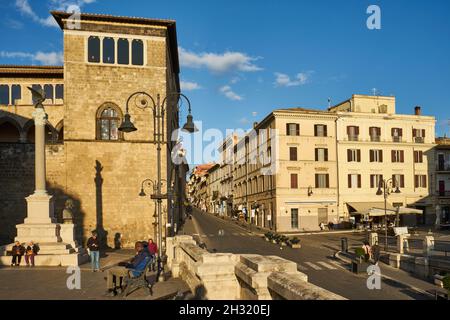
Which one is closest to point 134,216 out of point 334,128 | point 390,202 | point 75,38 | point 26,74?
point 75,38

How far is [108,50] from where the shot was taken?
98.9ft

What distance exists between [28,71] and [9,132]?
20.4 feet

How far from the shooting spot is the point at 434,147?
51250mm

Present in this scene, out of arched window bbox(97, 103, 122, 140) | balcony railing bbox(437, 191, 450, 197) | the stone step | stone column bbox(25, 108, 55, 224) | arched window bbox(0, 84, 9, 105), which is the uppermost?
arched window bbox(0, 84, 9, 105)

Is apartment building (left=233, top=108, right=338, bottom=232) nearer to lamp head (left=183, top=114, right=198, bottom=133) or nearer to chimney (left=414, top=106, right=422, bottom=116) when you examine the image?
chimney (left=414, top=106, right=422, bottom=116)

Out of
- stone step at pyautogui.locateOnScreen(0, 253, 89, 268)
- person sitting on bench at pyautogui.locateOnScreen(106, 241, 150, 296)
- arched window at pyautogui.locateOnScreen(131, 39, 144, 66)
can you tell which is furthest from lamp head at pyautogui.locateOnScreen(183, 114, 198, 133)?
arched window at pyautogui.locateOnScreen(131, 39, 144, 66)

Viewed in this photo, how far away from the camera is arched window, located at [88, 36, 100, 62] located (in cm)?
2977

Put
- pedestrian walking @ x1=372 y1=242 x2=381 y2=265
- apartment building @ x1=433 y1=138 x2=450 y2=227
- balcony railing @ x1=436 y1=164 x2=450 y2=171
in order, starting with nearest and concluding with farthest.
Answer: pedestrian walking @ x1=372 y1=242 x2=381 y2=265
apartment building @ x1=433 y1=138 x2=450 y2=227
balcony railing @ x1=436 y1=164 x2=450 y2=171

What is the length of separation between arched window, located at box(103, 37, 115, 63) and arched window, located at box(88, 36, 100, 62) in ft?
1.40

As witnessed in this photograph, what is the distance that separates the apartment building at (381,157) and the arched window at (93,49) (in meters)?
28.7

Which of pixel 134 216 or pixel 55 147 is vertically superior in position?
pixel 55 147

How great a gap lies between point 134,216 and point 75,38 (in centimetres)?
1362
